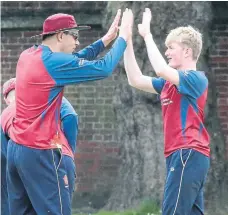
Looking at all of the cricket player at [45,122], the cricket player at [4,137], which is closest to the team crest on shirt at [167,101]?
the cricket player at [45,122]

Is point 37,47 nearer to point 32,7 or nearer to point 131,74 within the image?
point 131,74

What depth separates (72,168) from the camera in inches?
283

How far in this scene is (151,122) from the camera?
1110 centimetres

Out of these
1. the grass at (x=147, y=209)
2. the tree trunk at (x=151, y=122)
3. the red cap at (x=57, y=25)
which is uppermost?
the red cap at (x=57, y=25)

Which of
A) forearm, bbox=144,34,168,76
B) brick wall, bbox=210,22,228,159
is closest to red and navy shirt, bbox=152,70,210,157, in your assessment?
forearm, bbox=144,34,168,76

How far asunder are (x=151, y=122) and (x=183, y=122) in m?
4.17

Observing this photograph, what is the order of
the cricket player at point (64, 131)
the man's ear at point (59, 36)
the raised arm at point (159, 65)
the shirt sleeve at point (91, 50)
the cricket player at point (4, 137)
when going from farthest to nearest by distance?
1. the cricket player at point (4, 137)
2. the shirt sleeve at point (91, 50)
3. the cricket player at point (64, 131)
4. the man's ear at point (59, 36)
5. the raised arm at point (159, 65)

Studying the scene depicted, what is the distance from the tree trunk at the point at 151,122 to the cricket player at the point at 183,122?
389 centimetres

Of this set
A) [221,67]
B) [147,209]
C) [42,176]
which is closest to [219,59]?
[221,67]

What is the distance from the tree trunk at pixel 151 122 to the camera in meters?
11.0

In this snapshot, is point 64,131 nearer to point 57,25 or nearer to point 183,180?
point 57,25

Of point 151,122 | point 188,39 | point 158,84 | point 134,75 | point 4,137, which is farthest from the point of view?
point 151,122

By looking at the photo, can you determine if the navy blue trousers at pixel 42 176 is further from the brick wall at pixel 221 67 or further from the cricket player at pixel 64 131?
the brick wall at pixel 221 67

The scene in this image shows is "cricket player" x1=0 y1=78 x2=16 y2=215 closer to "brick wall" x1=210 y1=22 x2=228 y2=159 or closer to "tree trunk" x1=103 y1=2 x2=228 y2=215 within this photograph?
"tree trunk" x1=103 y1=2 x2=228 y2=215
